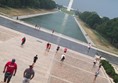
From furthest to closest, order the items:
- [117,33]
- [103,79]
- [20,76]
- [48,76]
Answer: [117,33] < [103,79] < [48,76] < [20,76]

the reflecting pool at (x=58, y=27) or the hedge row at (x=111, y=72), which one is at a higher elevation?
the hedge row at (x=111, y=72)

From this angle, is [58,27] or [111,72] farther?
[58,27]

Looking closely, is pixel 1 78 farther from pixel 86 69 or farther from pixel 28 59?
pixel 86 69

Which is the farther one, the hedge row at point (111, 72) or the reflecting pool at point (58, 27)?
the reflecting pool at point (58, 27)

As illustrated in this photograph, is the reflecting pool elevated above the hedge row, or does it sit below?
below

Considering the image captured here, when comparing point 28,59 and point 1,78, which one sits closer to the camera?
point 1,78

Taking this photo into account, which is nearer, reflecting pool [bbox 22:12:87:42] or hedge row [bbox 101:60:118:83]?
hedge row [bbox 101:60:118:83]

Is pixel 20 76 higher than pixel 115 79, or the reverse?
pixel 20 76

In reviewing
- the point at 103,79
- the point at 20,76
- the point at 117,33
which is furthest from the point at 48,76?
the point at 117,33

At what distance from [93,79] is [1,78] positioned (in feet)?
41.5

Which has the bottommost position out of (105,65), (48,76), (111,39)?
(111,39)

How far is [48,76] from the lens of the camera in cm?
2611

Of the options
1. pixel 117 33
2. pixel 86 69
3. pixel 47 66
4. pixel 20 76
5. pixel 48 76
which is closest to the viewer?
pixel 20 76

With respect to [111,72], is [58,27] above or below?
below
